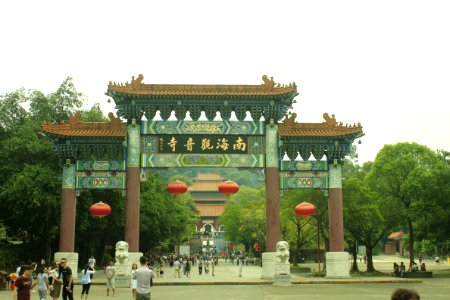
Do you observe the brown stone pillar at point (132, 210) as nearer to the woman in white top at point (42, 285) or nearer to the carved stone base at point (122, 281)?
the carved stone base at point (122, 281)

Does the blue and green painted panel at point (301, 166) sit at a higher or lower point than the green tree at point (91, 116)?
lower

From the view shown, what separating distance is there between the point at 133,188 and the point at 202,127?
14.1 feet

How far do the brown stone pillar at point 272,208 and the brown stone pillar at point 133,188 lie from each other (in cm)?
600

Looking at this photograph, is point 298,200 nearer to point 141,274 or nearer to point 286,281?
point 286,281

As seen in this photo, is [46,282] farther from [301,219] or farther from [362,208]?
[301,219]

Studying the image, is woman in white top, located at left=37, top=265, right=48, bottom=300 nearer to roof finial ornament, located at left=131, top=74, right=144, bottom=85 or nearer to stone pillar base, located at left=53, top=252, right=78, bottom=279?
stone pillar base, located at left=53, top=252, right=78, bottom=279

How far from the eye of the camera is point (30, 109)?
32.8m

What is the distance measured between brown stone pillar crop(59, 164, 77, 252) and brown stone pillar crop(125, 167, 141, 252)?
2548 millimetres

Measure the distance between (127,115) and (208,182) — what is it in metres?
80.5

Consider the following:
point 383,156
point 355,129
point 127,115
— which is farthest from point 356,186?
point 127,115

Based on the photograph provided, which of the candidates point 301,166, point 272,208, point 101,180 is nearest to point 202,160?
point 272,208

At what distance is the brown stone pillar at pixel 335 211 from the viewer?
25.4 m

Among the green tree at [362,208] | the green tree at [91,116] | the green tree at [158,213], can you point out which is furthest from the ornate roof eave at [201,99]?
the green tree at [362,208]

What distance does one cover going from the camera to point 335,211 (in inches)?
1009
